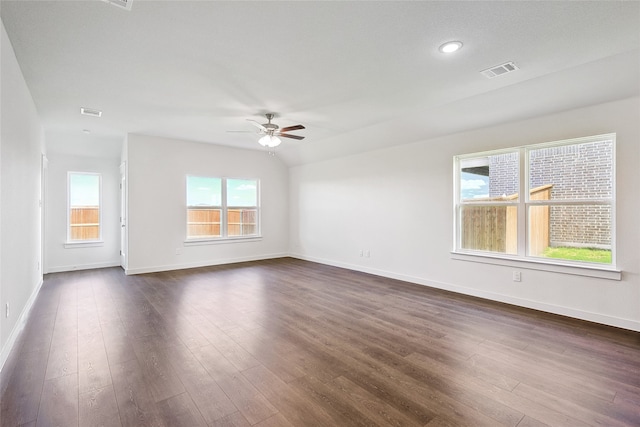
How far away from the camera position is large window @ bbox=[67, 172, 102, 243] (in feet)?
20.5

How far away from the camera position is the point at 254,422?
178cm

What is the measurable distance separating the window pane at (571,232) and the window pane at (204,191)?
5974mm

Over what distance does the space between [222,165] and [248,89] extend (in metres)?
3.62

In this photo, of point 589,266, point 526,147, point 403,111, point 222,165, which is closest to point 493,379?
point 589,266

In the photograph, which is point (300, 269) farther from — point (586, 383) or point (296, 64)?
point (586, 383)

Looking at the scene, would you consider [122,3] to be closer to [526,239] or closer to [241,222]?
[526,239]

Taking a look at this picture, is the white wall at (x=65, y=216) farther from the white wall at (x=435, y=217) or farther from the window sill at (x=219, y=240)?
the white wall at (x=435, y=217)

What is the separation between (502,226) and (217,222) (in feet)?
18.6

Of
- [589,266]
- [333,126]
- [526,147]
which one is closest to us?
A: [589,266]

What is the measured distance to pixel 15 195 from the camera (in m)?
2.95

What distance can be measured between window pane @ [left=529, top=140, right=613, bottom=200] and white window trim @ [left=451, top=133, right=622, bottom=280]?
0.19ft

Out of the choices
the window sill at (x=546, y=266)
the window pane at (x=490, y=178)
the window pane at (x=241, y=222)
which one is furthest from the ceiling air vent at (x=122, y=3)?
the window pane at (x=241, y=222)

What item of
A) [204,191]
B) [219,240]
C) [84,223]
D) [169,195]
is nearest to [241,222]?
[219,240]

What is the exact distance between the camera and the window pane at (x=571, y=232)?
3.44m
